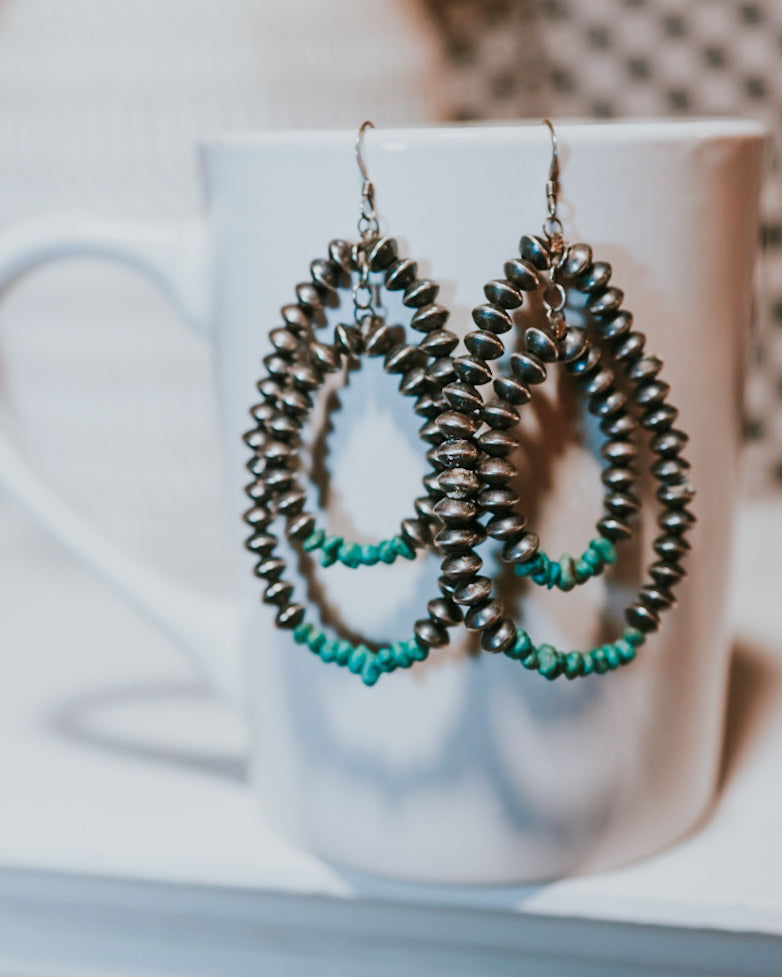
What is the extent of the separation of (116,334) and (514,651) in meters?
0.27

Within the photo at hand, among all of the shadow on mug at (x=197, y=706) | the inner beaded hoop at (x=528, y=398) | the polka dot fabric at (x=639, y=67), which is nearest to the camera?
the inner beaded hoop at (x=528, y=398)

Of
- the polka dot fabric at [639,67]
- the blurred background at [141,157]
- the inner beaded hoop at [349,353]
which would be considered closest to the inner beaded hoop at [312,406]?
the inner beaded hoop at [349,353]

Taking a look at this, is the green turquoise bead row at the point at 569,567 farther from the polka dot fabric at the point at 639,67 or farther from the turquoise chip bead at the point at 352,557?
the polka dot fabric at the point at 639,67

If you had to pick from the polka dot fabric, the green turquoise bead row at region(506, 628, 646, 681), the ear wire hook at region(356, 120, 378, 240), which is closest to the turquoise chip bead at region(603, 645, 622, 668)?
the green turquoise bead row at region(506, 628, 646, 681)

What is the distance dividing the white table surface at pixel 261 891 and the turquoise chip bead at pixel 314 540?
0.10 metres

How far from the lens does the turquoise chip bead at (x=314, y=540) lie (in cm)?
28

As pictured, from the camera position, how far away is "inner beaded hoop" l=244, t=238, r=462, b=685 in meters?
0.26

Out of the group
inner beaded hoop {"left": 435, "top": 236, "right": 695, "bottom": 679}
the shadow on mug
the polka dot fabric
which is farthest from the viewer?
the polka dot fabric

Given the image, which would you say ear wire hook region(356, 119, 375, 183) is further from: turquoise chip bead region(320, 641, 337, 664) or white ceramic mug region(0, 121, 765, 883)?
turquoise chip bead region(320, 641, 337, 664)

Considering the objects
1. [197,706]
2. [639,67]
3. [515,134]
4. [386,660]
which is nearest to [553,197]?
[515,134]

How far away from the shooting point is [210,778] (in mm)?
365

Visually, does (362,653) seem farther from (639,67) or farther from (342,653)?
(639,67)

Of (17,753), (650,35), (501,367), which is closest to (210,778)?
(17,753)

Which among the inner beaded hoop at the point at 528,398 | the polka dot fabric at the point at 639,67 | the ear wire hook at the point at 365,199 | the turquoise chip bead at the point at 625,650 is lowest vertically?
the turquoise chip bead at the point at 625,650
